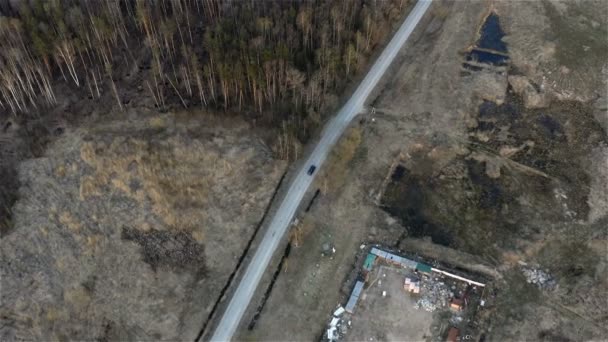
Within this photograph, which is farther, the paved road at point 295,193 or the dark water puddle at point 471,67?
the dark water puddle at point 471,67

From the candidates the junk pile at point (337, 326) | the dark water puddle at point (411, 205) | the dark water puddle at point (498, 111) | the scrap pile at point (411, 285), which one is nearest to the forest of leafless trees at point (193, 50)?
the dark water puddle at point (411, 205)

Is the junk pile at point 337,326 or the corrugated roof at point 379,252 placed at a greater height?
the corrugated roof at point 379,252

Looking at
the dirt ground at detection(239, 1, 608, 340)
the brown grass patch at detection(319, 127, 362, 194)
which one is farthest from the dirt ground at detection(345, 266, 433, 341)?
the brown grass patch at detection(319, 127, 362, 194)

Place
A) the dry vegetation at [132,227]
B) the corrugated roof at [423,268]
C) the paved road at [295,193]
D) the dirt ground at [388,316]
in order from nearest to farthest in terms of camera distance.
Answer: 1. the dirt ground at [388,316]
2. the dry vegetation at [132,227]
3. the paved road at [295,193]
4. the corrugated roof at [423,268]

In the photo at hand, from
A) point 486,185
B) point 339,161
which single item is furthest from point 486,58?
point 339,161

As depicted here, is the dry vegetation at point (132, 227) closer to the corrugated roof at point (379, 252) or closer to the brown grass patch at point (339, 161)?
the brown grass patch at point (339, 161)

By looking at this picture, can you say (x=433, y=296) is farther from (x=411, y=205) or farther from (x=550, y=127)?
(x=550, y=127)

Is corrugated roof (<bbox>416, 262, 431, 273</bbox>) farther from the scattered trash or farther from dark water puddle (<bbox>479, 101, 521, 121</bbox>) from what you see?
dark water puddle (<bbox>479, 101, 521, 121</bbox>)
